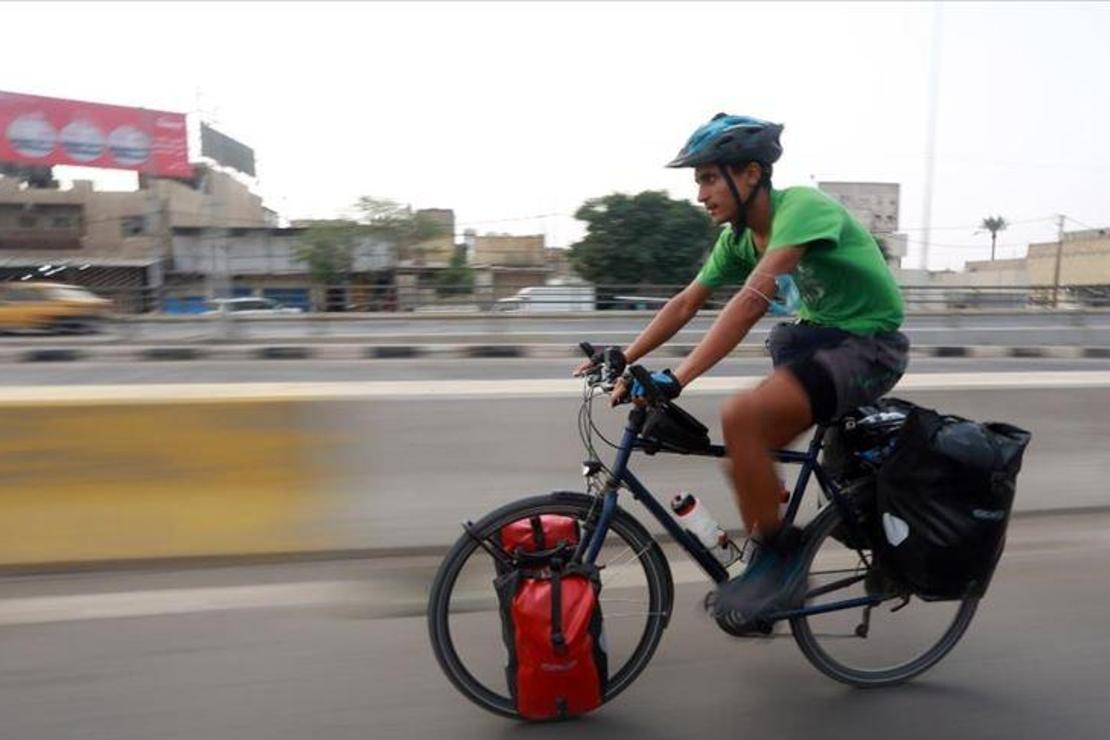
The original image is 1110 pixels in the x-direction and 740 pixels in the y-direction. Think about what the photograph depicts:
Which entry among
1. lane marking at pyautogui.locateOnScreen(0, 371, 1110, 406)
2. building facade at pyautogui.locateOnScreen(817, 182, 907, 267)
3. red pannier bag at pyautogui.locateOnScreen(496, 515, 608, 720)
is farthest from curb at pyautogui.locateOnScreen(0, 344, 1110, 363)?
red pannier bag at pyautogui.locateOnScreen(496, 515, 608, 720)

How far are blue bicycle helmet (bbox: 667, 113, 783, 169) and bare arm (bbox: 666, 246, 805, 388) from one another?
1.05ft

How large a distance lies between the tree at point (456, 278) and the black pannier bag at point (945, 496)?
56.1ft

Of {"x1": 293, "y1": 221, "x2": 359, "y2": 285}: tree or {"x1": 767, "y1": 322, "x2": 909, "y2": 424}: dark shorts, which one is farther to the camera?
{"x1": 293, "y1": 221, "x2": 359, "y2": 285}: tree

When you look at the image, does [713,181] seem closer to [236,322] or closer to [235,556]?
[235,556]

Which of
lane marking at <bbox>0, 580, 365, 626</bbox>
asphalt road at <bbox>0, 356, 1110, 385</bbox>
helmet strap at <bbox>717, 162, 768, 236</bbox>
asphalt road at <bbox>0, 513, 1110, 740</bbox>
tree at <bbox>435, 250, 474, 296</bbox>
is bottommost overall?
asphalt road at <bbox>0, 356, 1110, 385</bbox>

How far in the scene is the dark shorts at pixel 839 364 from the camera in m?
2.73

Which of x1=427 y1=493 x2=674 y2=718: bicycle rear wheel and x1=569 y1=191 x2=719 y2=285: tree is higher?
x1=569 y1=191 x2=719 y2=285: tree

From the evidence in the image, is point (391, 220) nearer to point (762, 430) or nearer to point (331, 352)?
point (331, 352)

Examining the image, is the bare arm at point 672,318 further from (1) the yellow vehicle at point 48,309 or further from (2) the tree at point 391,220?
(2) the tree at point 391,220

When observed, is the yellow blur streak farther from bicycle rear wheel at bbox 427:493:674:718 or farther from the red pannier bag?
the red pannier bag

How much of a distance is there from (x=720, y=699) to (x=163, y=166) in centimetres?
4368

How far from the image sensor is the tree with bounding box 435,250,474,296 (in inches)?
795

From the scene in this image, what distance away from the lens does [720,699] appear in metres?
2.86

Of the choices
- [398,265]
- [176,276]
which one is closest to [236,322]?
[398,265]
